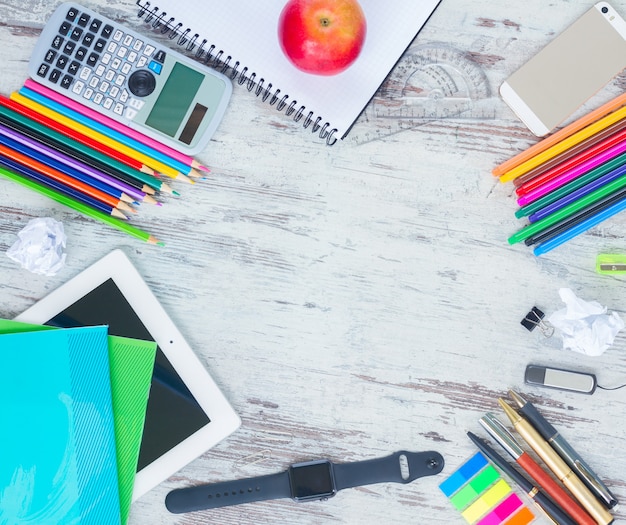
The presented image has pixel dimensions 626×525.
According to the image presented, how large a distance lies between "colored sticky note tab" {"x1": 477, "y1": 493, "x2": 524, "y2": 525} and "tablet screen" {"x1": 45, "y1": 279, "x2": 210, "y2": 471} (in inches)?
14.0

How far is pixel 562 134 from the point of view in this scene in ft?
2.40

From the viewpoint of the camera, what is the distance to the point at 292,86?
2.44ft

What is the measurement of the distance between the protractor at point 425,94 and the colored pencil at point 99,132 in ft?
0.74

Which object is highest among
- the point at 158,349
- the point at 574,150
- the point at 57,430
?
the point at 574,150

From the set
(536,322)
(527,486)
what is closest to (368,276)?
(536,322)

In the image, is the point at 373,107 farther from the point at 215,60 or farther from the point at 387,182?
the point at 215,60

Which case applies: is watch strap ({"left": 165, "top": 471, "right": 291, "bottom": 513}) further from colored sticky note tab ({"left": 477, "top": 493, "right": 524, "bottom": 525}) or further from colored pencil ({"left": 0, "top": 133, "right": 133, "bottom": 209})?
colored pencil ({"left": 0, "top": 133, "right": 133, "bottom": 209})

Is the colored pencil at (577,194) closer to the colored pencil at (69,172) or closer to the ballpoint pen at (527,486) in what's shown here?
the ballpoint pen at (527,486)

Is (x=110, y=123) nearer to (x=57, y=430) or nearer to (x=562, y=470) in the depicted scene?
(x=57, y=430)

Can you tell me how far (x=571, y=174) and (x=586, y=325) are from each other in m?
0.17

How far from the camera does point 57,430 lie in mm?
741

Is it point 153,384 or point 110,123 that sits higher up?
point 110,123

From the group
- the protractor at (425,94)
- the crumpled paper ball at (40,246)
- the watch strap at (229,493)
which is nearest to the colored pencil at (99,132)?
the crumpled paper ball at (40,246)

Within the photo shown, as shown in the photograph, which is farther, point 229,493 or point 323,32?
point 229,493
